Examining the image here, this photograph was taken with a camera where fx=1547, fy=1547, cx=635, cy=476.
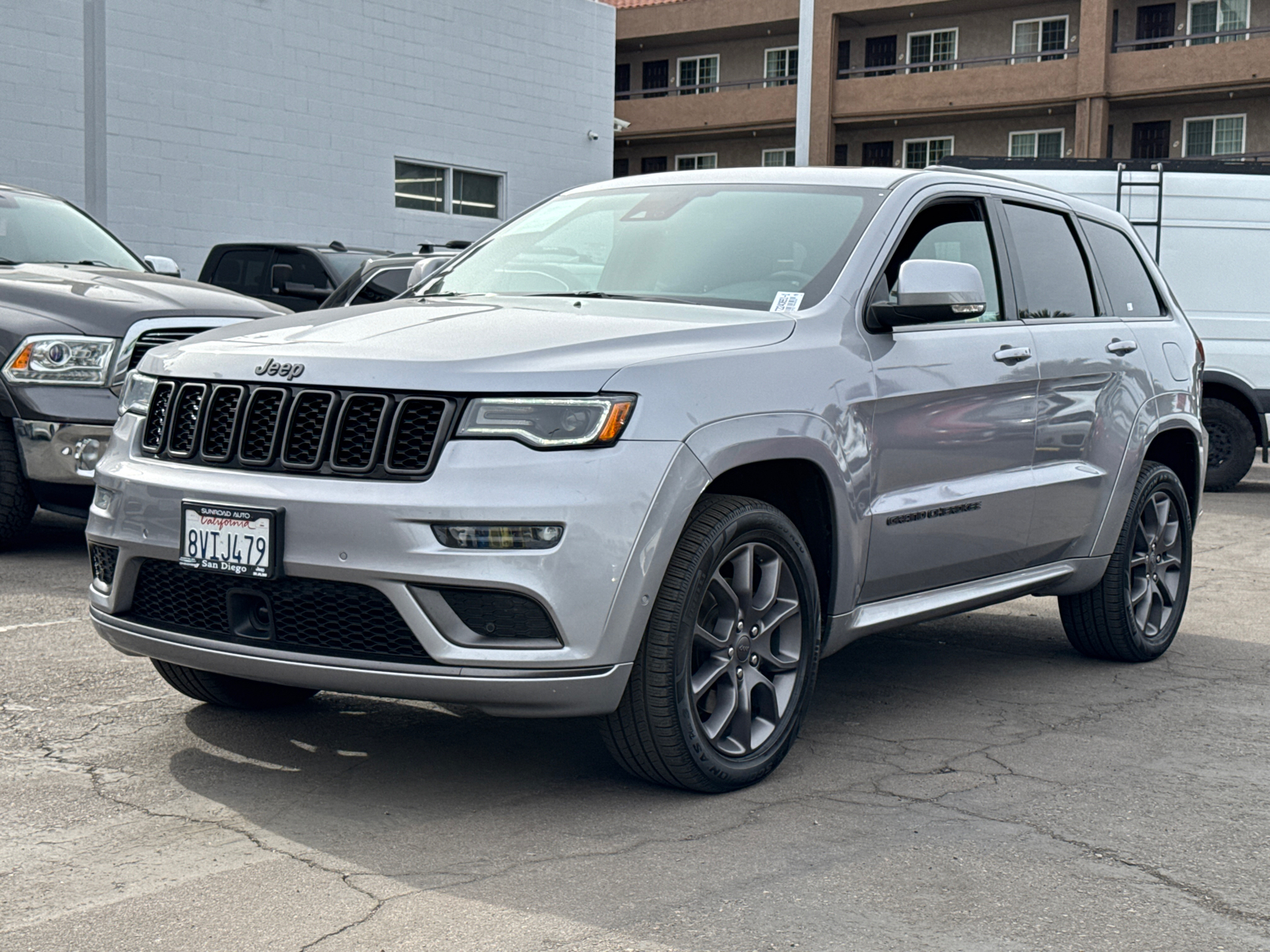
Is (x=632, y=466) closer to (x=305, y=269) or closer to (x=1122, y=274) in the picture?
(x=1122, y=274)

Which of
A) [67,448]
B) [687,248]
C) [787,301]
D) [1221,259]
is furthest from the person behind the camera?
[1221,259]

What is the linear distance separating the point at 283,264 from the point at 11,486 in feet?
21.0

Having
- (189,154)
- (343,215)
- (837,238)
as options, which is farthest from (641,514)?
(343,215)

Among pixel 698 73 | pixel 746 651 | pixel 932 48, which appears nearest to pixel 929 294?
pixel 746 651

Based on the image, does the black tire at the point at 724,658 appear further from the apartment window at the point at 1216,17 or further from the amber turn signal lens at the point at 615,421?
the apartment window at the point at 1216,17

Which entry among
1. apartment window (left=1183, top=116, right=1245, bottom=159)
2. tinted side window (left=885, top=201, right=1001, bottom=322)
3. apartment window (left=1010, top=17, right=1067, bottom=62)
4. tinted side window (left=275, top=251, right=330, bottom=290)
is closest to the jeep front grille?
tinted side window (left=885, top=201, right=1001, bottom=322)

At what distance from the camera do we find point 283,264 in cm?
1373

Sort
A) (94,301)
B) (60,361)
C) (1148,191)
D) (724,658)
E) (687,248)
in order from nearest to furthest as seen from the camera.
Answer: (724,658) < (687,248) < (60,361) < (94,301) < (1148,191)

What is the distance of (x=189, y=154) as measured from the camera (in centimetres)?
1761

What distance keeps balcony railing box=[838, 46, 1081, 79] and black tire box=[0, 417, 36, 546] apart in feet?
109

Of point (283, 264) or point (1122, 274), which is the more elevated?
point (283, 264)

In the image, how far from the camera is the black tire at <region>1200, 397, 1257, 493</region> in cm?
1375

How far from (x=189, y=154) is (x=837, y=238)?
1422 centimetres

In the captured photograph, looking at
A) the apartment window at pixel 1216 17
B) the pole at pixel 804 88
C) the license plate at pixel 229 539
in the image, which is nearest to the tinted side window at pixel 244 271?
the pole at pixel 804 88
